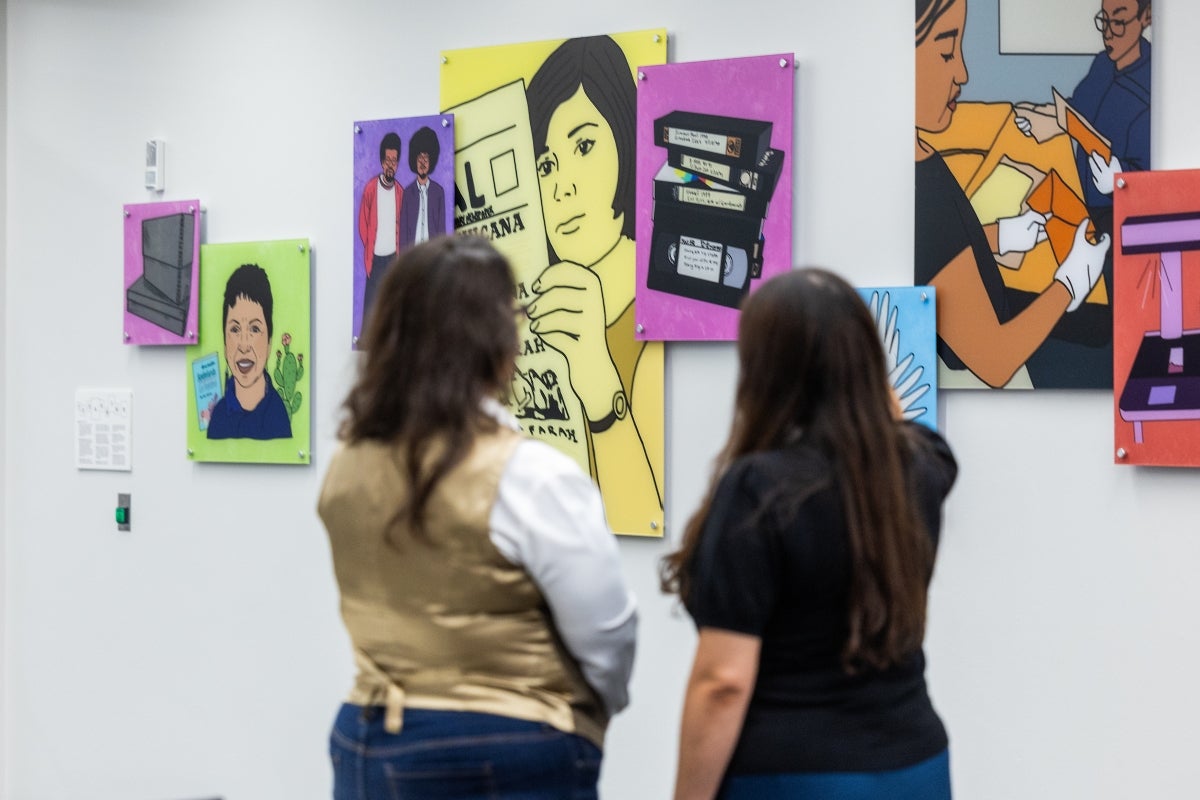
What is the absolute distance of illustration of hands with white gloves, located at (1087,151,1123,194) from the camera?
2.36 metres

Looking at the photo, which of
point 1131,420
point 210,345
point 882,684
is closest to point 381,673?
point 882,684

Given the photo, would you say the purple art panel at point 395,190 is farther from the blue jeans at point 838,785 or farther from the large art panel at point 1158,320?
the blue jeans at point 838,785

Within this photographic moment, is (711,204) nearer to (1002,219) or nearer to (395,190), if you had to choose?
(1002,219)

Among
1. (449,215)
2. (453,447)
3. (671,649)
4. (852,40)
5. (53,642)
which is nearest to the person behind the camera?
(453,447)

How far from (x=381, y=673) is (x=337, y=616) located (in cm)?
167

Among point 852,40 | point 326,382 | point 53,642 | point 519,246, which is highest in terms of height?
point 852,40

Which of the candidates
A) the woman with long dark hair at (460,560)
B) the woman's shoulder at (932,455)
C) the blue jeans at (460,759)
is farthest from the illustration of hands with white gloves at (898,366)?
the blue jeans at (460,759)

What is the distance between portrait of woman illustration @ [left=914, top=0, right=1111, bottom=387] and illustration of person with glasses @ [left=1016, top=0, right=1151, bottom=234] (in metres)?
0.11

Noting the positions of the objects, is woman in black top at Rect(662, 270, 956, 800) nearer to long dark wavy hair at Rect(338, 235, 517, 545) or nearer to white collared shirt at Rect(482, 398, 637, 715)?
white collared shirt at Rect(482, 398, 637, 715)

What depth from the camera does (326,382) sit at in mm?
3180

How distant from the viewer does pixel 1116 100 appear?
235 cm

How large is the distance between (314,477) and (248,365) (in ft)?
1.15

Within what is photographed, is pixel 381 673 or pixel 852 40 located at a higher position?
pixel 852 40

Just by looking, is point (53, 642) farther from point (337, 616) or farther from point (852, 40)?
point (852, 40)
